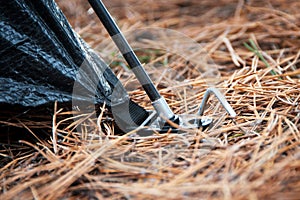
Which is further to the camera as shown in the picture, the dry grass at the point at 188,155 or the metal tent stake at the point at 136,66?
the metal tent stake at the point at 136,66

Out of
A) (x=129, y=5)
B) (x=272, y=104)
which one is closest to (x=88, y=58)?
(x=272, y=104)

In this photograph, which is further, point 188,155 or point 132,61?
point 132,61

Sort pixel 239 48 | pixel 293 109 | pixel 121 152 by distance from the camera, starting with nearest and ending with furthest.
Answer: pixel 121 152 → pixel 293 109 → pixel 239 48

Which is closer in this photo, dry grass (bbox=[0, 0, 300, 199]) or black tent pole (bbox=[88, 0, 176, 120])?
dry grass (bbox=[0, 0, 300, 199])

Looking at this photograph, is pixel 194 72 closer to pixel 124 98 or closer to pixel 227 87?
pixel 227 87

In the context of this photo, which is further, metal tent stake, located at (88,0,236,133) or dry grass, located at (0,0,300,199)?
metal tent stake, located at (88,0,236,133)

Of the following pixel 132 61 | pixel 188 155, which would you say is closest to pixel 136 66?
pixel 132 61

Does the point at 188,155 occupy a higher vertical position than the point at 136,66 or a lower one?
lower

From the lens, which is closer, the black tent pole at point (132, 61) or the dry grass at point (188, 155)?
the dry grass at point (188, 155)

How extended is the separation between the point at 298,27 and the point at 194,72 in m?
0.61

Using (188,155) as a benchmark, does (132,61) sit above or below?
above

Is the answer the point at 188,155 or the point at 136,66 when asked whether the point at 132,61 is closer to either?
the point at 136,66

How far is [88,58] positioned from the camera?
1.26m

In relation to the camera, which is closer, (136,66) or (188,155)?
(188,155)
